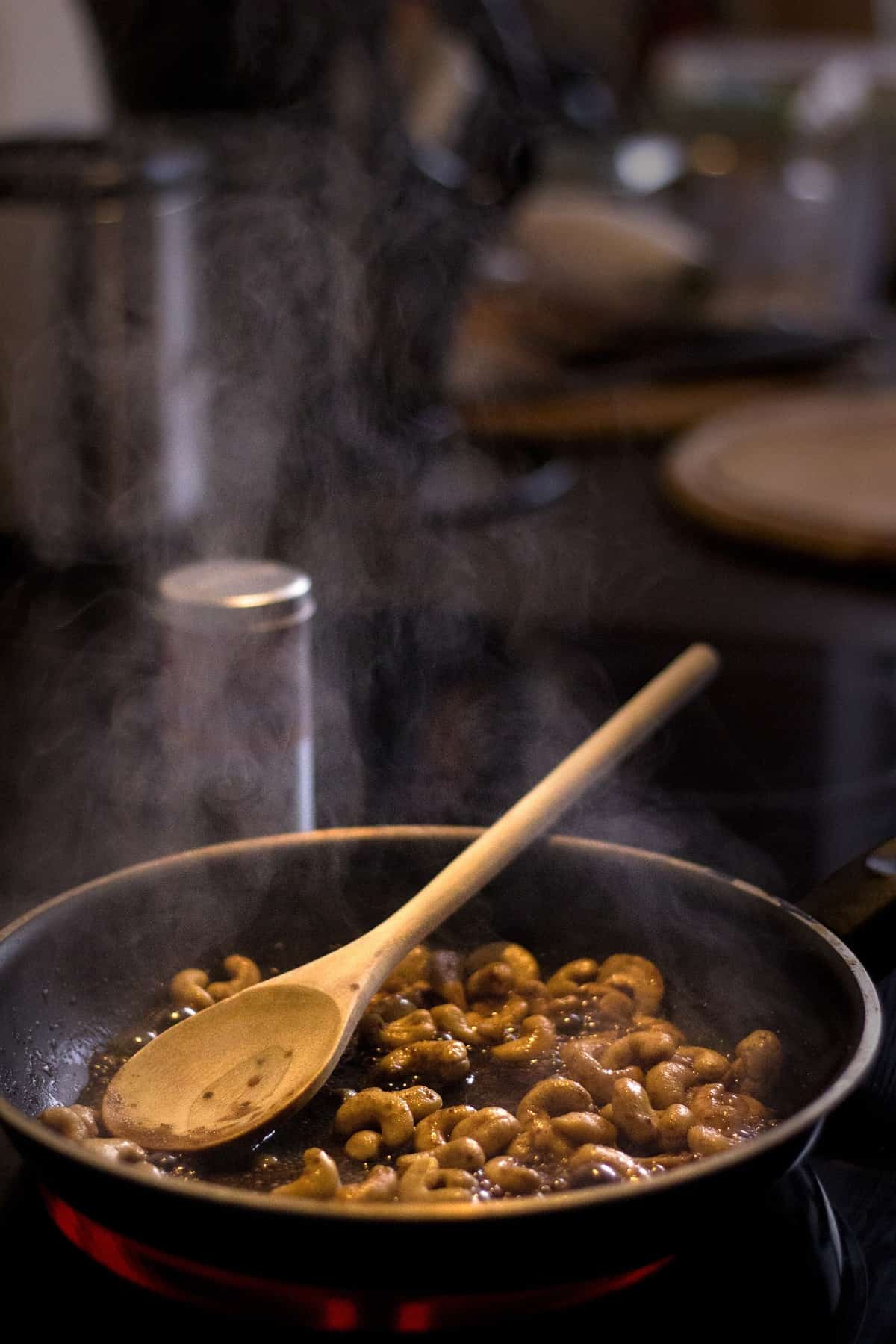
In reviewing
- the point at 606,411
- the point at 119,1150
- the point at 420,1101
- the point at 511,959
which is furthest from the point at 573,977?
the point at 606,411

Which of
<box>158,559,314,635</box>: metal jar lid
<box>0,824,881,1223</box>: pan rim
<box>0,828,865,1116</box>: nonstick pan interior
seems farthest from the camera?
<box>158,559,314,635</box>: metal jar lid

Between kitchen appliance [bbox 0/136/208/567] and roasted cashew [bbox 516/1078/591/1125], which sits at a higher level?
kitchen appliance [bbox 0/136/208/567]

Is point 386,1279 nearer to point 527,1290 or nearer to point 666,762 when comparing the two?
point 527,1290

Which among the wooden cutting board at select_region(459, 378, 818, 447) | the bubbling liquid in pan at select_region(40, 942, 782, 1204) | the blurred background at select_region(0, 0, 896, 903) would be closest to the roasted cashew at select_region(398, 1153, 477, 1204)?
the bubbling liquid in pan at select_region(40, 942, 782, 1204)

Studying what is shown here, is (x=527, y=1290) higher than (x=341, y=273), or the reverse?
(x=341, y=273)

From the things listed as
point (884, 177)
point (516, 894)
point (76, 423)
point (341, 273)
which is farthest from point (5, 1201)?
point (884, 177)

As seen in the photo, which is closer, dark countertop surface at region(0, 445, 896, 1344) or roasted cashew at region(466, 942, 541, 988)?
roasted cashew at region(466, 942, 541, 988)

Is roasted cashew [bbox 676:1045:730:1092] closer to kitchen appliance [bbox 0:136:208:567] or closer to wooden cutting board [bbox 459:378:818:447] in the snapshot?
kitchen appliance [bbox 0:136:208:567]

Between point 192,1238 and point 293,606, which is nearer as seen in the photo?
point 192,1238
